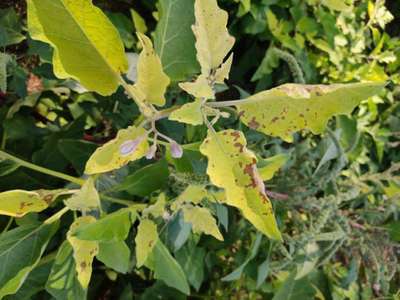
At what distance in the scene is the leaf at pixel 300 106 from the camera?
61cm

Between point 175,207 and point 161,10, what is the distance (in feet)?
0.92

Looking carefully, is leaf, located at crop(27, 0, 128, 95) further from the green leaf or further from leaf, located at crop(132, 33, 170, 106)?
the green leaf

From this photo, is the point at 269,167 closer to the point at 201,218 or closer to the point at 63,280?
the point at 201,218

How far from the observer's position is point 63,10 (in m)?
0.60

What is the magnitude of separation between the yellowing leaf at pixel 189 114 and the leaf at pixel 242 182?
0.12 ft

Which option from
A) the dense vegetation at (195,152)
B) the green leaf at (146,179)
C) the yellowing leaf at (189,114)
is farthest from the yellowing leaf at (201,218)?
the yellowing leaf at (189,114)

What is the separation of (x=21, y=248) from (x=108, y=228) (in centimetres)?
20

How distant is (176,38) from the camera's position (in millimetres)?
812

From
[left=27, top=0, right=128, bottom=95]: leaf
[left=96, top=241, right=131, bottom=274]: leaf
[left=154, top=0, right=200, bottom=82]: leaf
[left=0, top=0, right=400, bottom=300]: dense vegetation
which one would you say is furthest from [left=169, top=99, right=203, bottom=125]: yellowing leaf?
[left=96, top=241, right=131, bottom=274]: leaf

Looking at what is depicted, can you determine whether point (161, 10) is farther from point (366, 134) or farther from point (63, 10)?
point (366, 134)

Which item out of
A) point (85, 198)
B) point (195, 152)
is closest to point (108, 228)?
point (85, 198)

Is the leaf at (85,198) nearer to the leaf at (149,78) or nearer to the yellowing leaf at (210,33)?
the leaf at (149,78)

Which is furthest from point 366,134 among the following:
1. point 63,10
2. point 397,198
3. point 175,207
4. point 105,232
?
point 63,10

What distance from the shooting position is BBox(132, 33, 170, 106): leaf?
2.06ft
